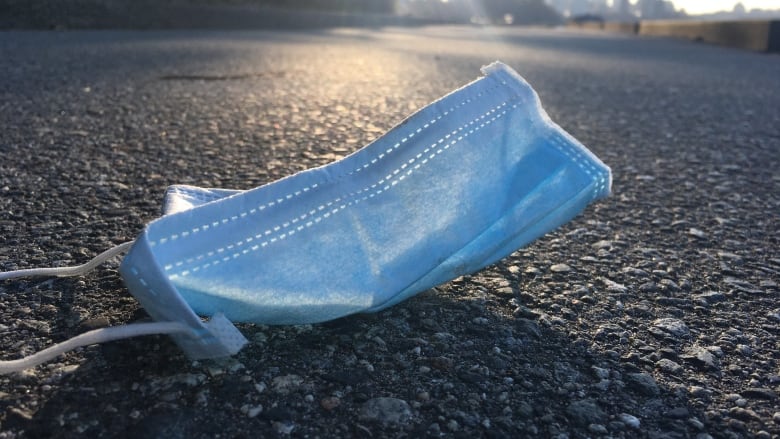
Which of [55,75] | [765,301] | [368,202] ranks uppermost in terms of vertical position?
[368,202]

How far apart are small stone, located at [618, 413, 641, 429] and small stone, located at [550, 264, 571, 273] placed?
0.49 m

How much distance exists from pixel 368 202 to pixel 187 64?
12.8 ft

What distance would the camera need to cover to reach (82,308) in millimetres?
1012

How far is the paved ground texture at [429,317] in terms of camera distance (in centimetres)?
79

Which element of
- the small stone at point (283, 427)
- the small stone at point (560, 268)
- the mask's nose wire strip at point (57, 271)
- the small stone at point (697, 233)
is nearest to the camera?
the small stone at point (283, 427)

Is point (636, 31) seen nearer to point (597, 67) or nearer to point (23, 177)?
point (597, 67)

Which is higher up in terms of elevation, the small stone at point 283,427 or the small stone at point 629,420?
the small stone at point 629,420

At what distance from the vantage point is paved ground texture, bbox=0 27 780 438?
31.1 inches

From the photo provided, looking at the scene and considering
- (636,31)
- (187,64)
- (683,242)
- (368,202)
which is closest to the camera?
(368,202)

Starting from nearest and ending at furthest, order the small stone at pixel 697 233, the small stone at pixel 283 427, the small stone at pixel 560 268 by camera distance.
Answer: the small stone at pixel 283 427 → the small stone at pixel 560 268 → the small stone at pixel 697 233

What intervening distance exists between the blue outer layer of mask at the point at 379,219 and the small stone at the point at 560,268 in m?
0.20

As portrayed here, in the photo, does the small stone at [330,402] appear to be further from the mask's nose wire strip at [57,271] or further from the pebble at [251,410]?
the mask's nose wire strip at [57,271]

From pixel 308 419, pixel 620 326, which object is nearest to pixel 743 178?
pixel 620 326

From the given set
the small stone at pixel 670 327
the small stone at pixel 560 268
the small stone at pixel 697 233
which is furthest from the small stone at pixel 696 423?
the small stone at pixel 697 233
